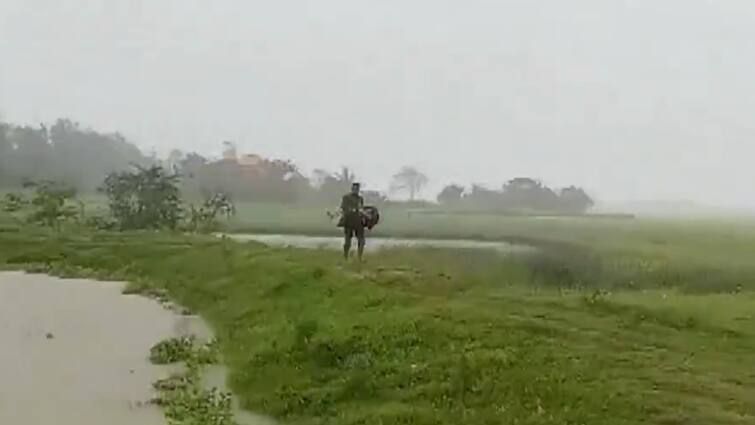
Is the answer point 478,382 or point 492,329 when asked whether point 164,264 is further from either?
point 478,382

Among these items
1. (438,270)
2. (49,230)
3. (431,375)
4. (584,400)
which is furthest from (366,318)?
(49,230)

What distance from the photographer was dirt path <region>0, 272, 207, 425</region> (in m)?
11.9

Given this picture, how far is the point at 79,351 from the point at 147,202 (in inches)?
1050

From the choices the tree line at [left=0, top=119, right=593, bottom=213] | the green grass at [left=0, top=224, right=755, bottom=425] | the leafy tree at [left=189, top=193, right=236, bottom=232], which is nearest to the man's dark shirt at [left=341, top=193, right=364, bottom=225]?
the green grass at [left=0, top=224, right=755, bottom=425]

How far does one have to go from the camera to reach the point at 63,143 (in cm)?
10369

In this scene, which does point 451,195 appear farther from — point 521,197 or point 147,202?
point 147,202

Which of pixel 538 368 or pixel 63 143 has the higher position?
pixel 63 143

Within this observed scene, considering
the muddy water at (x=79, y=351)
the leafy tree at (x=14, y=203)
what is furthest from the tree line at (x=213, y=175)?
the muddy water at (x=79, y=351)

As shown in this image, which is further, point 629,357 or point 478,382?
point 629,357

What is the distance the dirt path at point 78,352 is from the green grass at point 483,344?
1238 millimetres

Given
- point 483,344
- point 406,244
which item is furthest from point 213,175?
point 483,344

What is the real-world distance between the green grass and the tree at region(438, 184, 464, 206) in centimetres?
8707

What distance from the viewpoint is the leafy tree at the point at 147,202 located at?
42.3 metres

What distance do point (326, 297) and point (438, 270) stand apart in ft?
17.8
